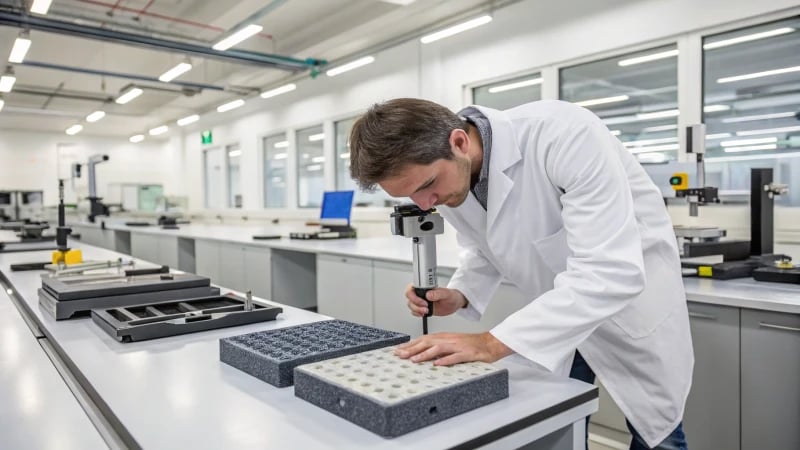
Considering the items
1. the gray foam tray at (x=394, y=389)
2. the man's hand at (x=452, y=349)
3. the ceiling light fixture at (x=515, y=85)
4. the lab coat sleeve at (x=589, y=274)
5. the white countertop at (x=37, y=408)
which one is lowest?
the white countertop at (x=37, y=408)

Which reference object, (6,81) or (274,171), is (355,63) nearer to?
(274,171)

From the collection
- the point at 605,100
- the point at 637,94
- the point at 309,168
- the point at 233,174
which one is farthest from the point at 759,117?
the point at 233,174

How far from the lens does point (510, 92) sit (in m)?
4.89

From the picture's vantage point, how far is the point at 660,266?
47.1 inches

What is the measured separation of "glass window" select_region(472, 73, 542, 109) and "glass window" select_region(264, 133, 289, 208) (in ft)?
12.6

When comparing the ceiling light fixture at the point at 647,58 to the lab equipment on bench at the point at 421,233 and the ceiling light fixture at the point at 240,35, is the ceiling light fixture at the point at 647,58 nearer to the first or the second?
the ceiling light fixture at the point at 240,35

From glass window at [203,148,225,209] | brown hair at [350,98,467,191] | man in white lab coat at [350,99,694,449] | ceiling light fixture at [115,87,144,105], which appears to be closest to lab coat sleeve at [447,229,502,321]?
man in white lab coat at [350,99,694,449]

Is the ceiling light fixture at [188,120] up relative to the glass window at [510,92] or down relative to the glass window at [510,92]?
up

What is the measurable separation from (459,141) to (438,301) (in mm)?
401

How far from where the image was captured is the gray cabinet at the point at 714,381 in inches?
69.9

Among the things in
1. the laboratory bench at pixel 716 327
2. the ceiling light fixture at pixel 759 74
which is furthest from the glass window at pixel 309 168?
the ceiling light fixture at pixel 759 74

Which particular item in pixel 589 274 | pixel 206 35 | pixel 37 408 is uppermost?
pixel 206 35

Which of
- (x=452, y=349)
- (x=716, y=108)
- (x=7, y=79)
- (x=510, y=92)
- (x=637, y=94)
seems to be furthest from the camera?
(x=7, y=79)

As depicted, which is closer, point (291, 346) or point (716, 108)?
point (291, 346)
